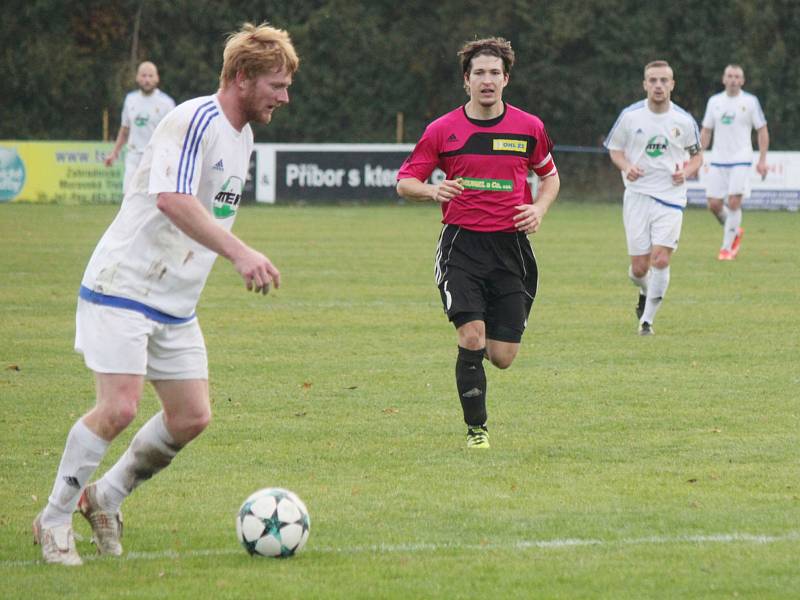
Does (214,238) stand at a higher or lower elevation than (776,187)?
higher

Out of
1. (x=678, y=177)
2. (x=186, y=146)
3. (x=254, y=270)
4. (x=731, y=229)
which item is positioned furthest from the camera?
(x=731, y=229)

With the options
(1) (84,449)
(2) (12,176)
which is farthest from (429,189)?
(2) (12,176)

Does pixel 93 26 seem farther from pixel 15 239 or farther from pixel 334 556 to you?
pixel 334 556

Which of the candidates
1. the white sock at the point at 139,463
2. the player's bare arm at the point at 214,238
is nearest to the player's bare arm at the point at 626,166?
the white sock at the point at 139,463

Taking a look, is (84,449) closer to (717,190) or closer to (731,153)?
(717,190)

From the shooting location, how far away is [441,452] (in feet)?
25.3

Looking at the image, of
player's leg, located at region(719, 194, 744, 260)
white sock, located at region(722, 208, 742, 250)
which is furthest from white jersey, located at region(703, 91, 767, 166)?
white sock, located at region(722, 208, 742, 250)

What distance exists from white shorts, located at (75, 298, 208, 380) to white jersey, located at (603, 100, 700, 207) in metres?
8.04

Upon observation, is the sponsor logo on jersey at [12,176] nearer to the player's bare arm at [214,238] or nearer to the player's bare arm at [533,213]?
the player's bare arm at [533,213]

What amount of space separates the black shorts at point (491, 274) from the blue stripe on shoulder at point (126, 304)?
9.21 ft

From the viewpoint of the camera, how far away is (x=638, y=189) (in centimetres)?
1311

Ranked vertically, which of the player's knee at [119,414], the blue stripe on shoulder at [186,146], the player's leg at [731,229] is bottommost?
the player's leg at [731,229]

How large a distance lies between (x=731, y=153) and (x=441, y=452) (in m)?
13.9

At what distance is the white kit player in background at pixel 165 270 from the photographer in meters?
5.32
